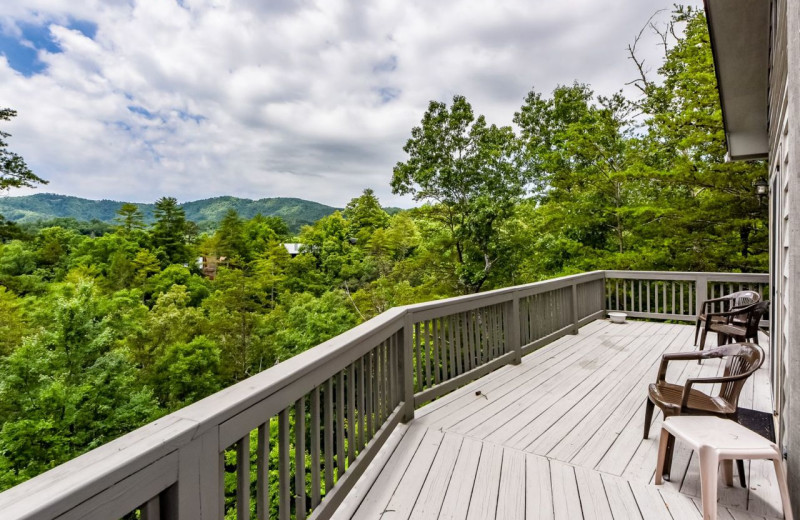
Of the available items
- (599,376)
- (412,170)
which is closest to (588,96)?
(412,170)

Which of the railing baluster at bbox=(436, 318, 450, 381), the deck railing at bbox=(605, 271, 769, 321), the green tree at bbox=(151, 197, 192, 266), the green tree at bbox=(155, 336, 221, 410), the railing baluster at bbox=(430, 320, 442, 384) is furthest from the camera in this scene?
the green tree at bbox=(151, 197, 192, 266)

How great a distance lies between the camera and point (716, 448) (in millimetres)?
1795

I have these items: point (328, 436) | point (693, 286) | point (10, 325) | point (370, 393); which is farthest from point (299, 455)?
point (10, 325)

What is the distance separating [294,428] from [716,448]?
1.93 metres

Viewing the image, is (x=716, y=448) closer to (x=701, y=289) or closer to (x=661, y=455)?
(x=661, y=455)

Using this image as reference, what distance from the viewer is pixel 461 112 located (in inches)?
614

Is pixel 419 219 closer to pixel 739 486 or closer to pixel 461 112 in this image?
pixel 461 112

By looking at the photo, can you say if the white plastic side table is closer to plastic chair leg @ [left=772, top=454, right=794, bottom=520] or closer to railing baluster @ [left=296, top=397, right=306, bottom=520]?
plastic chair leg @ [left=772, top=454, right=794, bottom=520]

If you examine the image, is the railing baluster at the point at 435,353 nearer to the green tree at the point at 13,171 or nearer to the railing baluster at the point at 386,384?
the railing baluster at the point at 386,384

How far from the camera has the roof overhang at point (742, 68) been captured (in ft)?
9.31

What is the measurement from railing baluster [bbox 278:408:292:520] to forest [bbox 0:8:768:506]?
9.10 meters

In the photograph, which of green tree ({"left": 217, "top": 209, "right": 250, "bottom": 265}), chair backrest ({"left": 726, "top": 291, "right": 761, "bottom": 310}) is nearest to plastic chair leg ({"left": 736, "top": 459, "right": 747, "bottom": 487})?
chair backrest ({"left": 726, "top": 291, "right": 761, "bottom": 310})

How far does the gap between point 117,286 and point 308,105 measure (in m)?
21.8

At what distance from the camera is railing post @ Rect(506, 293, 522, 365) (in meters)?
4.46
